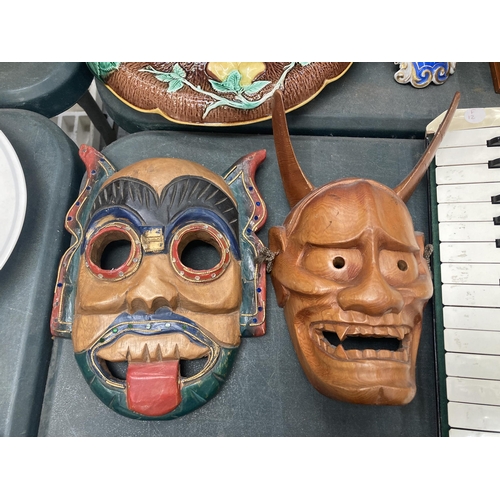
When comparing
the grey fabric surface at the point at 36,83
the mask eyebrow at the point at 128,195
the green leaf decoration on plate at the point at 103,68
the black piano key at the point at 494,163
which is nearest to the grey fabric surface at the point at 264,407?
the mask eyebrow at the point at 128,195

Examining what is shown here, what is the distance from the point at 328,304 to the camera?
1051 millimetres

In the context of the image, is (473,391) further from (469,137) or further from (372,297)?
(469,137)

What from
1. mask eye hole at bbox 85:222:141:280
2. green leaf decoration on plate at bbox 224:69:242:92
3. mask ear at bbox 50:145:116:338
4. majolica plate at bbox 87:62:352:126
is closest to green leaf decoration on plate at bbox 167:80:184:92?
majolica plate at bbox 87:62:352:126

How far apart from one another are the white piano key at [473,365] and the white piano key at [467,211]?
45 centimetres

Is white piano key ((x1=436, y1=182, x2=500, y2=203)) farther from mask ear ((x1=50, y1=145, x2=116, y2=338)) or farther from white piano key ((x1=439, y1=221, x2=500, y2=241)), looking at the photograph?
mask ear ((x1=50, y1=145, x2=116, y2=338))

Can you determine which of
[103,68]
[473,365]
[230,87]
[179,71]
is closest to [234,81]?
[230,87]

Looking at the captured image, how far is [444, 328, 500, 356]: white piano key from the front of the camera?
1249 mm

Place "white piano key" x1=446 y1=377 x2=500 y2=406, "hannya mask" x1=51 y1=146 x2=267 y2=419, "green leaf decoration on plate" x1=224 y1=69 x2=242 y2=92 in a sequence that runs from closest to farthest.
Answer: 1. "hannya mask" x1=51 y1=146 x2=267 y2=419
2. "white piano key" x1=446 y1=377 x2=500 y2=406
3. "green leaf decoration on plate" x1=224 y1=69 x2=242 y2=92

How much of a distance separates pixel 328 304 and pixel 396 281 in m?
0.19

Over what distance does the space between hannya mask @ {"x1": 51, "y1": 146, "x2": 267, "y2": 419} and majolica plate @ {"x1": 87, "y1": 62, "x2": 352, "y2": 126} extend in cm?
28

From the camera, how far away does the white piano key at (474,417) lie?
1.19 meters

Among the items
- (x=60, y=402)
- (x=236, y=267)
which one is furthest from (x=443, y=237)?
(x=60, y=402)

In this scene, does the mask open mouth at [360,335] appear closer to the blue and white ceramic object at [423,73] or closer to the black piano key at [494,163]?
the black piano key at [494,163]

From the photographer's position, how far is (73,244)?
4.33 feet
